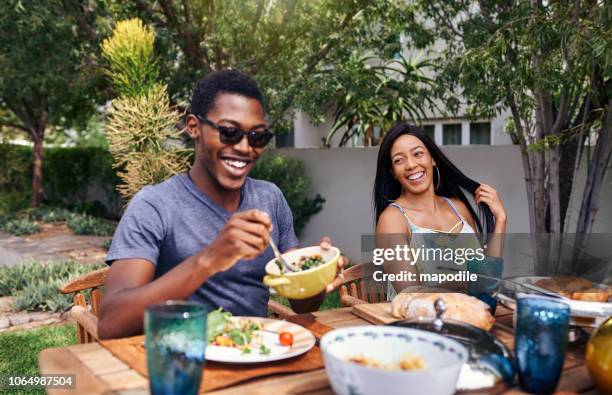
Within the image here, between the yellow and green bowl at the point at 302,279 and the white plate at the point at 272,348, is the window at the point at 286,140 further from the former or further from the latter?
the yellow and green bowl at the point at 302,279

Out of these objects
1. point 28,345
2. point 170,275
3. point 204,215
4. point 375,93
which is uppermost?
point 375,93

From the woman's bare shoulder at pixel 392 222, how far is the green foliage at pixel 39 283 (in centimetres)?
377

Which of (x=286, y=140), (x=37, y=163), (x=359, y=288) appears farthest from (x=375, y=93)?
(x=37, y=163)

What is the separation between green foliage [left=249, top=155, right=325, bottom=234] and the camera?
850 cm

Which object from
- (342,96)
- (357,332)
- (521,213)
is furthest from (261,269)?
(342,96)

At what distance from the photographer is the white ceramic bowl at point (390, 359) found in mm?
1103

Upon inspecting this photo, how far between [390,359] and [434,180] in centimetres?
195

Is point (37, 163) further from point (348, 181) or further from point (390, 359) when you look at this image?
point (390, 359)

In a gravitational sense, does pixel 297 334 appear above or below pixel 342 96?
below

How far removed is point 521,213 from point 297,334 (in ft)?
16.9

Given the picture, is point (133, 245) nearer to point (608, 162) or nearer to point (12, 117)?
point (608, 162)

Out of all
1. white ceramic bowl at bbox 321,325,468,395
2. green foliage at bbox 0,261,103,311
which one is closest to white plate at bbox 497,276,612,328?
white ceramic bowl at bbox 321,325,468,395

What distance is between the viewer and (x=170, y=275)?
1598 mm

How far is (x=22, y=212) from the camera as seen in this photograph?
11.6 metres
